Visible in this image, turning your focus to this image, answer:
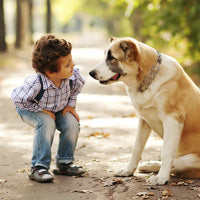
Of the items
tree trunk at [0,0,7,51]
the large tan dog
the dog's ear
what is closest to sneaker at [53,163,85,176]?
the large tan dog

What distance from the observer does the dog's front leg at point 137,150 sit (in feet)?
15.0

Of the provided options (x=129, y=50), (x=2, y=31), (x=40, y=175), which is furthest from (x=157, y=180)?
(x=2, y=31)

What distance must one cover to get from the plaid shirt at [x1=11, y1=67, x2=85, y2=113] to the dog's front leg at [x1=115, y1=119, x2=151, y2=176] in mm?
822

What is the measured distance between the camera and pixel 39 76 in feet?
14.5

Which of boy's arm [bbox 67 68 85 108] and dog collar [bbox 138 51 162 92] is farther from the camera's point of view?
boy's arm [bbox 67 68 85 108]

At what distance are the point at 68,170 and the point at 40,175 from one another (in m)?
0.43

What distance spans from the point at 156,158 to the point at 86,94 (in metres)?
6.02

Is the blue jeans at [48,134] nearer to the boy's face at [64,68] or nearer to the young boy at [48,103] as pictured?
the young boy at [48,103]

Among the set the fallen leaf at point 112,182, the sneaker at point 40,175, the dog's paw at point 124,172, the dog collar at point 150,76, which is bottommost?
the dog's paw at point 124,172

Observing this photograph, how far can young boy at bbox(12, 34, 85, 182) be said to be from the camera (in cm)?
433

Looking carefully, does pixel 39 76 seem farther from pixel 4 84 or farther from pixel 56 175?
pixel 4 84

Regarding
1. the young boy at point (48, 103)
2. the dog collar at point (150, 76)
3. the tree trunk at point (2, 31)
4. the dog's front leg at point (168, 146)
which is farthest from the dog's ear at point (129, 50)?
the tree trunk at point (2, 31)

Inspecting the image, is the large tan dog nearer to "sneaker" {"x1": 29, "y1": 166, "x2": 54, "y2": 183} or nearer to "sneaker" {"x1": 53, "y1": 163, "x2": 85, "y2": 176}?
"sneaker" {"x1": 53, "y1": 163, "x2": 85, "y2": 176}

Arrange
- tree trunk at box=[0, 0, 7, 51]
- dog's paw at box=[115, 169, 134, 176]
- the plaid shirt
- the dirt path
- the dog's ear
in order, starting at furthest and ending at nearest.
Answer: tree trunk at box=[0, 0, 7, 51], dog's paw at box=[115, 169, 134, 176], the plaid shirt, the dog's ear, the dirt path
